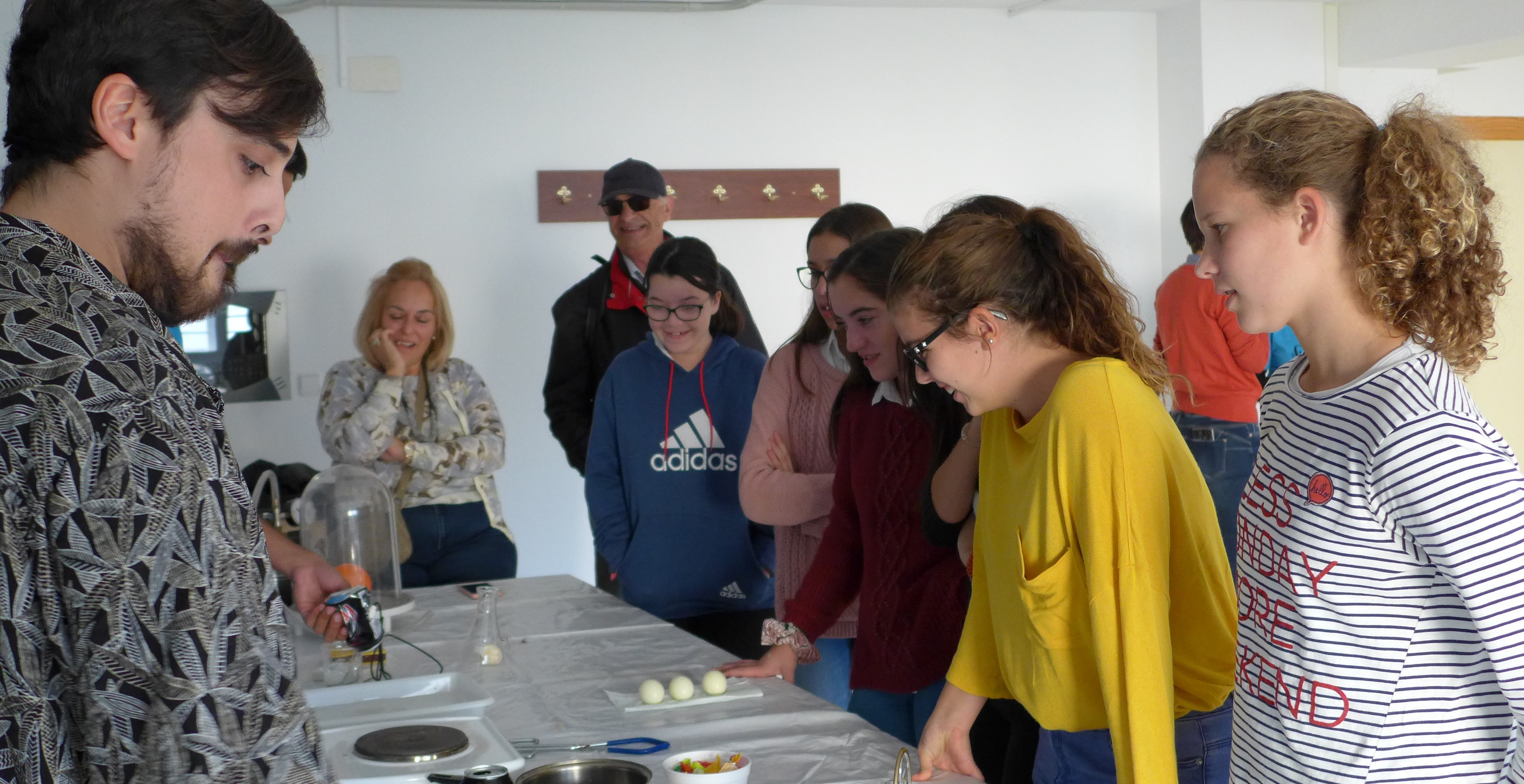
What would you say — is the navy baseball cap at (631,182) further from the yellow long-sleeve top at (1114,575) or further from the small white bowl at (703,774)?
the small white bowl at (703,774)

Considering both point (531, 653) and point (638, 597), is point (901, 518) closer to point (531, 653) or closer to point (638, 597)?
point (531, 653)

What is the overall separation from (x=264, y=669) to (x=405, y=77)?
3.96 m

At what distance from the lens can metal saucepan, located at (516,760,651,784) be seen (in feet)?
4.38

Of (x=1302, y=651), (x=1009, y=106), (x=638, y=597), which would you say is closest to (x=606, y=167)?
(x=1009, y=106)

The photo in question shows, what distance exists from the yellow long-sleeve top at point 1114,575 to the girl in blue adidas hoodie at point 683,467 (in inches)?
45.9

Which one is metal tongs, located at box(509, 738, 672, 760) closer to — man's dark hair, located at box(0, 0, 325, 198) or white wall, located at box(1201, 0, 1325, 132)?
man's dark hair, located at box(0, 0, 325, 198)

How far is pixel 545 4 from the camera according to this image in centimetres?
441

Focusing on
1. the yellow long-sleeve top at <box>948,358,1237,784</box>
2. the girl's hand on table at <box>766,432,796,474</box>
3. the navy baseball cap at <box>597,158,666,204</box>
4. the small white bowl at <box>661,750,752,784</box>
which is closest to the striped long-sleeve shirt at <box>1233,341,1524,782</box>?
the yellow long-sleeve top at <box>948,358,1237,784</box>

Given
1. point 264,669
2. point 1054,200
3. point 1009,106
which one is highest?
point 1009,106

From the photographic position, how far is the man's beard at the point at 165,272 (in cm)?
81

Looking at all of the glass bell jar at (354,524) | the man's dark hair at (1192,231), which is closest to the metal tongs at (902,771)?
the glass bell jar at (354,524)

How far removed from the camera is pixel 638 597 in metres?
2.62

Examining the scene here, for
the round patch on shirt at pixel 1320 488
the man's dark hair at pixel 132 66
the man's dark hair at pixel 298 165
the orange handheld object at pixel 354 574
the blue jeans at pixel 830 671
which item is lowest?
the blue jeans at pixel 830 671

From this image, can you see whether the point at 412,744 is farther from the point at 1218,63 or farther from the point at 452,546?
the point at 1218,63
